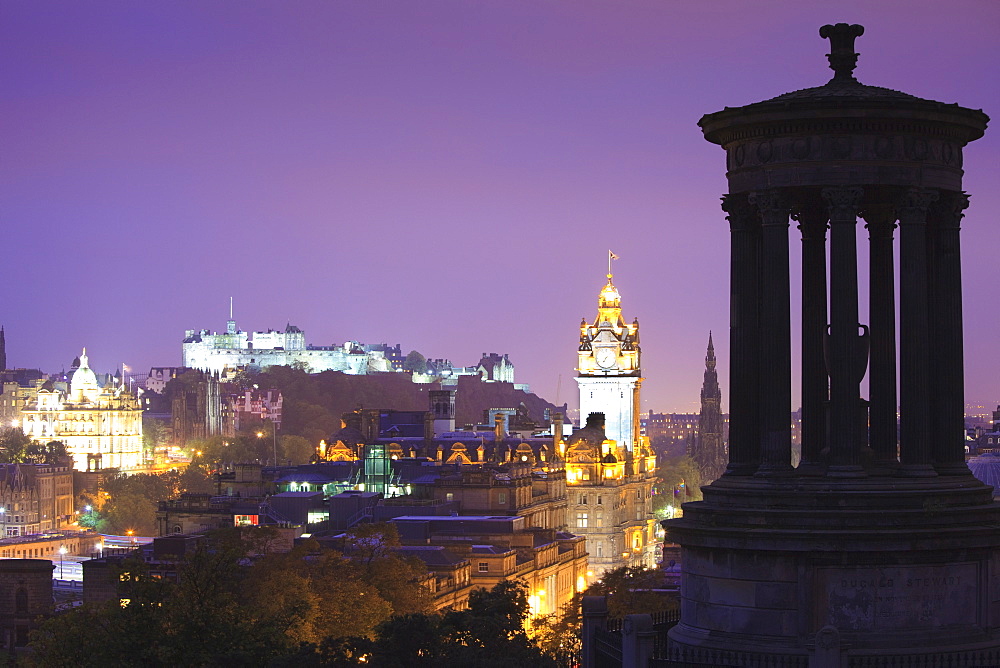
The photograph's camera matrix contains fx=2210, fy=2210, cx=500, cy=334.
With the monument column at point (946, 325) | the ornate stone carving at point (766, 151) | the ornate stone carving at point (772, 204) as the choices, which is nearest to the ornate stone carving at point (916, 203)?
the monument column at point (946, 325)

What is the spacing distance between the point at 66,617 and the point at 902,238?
42.7 meters

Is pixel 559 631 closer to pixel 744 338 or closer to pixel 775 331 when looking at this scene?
pixel 744 338

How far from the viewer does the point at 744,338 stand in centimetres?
4172

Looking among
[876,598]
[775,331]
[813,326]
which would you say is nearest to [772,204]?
[775,331]

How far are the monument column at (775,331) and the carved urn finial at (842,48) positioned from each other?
11.6ft

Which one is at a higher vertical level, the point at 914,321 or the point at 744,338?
the point at 914,321

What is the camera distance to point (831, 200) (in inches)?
1593

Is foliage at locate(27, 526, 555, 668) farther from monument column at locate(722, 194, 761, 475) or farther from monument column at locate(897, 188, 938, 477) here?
monument column at locate(897, 188, 938, 477)

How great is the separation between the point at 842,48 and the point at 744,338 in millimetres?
6112

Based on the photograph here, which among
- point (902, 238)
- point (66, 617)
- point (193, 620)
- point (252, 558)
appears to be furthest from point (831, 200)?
point (252, 558)

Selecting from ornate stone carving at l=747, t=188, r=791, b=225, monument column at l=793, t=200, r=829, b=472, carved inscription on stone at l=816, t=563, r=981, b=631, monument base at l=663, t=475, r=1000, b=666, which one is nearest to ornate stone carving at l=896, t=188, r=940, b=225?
monument column at l=793, t=200, r=829, b=472

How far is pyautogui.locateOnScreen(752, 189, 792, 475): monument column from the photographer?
133ft

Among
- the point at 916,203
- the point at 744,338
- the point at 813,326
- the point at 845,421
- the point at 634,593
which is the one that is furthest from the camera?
the point at 634,593

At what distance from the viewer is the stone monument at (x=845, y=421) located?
39.4 meters
